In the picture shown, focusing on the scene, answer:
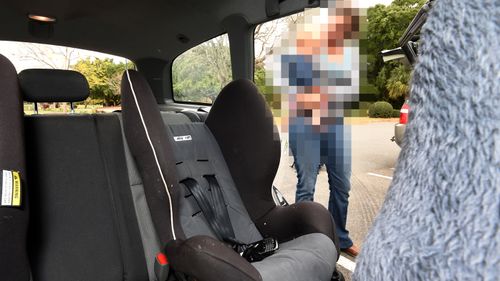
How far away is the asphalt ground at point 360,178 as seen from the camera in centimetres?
221

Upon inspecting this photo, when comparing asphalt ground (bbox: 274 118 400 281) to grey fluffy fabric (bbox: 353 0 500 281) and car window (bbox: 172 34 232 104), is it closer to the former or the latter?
car window (bbox: 172 34 232 104)

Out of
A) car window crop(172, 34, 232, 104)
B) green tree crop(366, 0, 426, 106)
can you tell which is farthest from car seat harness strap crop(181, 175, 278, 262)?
car window crop(172, 34, 232, 104)

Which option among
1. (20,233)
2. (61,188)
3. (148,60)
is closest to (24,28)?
(148,60)

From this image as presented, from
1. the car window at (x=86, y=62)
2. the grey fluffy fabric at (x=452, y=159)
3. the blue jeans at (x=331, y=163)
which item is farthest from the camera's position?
the car window at (x=86, y=62)

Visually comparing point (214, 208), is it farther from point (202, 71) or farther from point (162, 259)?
point (202, 71)

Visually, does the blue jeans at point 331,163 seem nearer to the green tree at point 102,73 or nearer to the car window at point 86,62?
the car window at point 86,62

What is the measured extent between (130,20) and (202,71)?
27.5 inches

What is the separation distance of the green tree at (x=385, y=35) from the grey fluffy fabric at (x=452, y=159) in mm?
1281

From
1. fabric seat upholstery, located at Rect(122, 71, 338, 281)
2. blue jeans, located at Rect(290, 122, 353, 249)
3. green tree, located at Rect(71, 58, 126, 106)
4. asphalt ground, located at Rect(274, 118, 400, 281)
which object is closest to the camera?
fabric seat upholstery, located at Rect(122, 71, 338, 281)

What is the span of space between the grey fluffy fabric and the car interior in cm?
92

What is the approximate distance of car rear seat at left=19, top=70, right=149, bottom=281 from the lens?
1465 millimetres

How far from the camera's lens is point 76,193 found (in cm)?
156

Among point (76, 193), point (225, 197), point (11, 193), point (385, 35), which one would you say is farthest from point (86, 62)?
point (385, 35)

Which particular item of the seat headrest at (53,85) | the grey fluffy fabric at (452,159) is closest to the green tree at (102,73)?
the seat headrest at (53,85)
